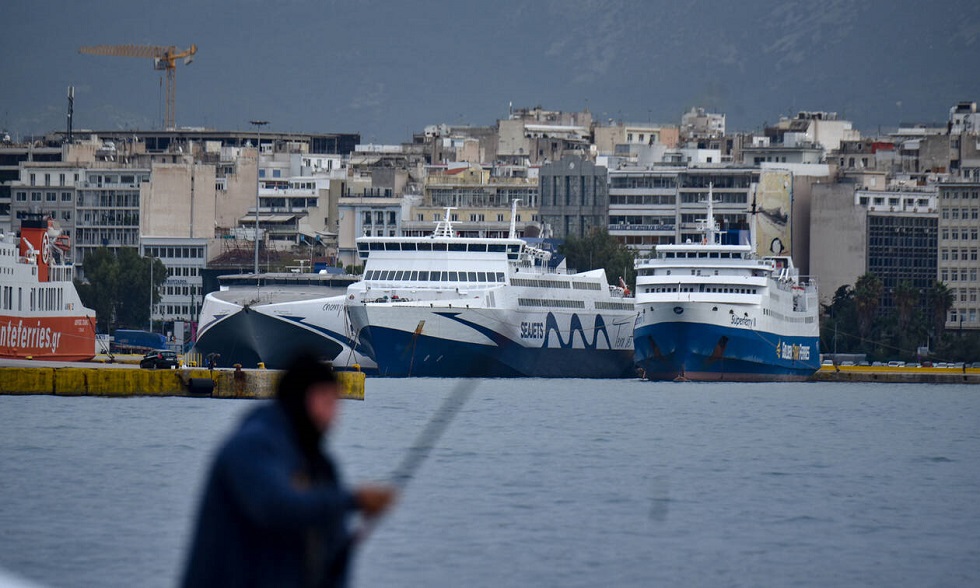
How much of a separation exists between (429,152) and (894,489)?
135 meters

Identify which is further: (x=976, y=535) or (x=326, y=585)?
(x=976, y=535)

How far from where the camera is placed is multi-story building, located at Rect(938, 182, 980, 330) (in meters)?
129

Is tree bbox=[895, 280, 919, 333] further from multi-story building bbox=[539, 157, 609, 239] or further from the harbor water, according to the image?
the harbor water

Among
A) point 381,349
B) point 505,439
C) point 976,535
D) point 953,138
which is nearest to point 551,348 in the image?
point 381,349

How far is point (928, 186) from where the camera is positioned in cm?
14112

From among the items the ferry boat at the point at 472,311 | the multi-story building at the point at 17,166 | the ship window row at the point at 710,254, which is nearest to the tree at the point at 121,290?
the multi-story building at the point at 17,166

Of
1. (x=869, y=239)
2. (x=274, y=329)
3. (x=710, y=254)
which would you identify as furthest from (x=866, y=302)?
(x=274, y=329)

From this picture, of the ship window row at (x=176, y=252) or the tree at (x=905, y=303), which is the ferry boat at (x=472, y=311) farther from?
the ship window row at (x=176, y=252)

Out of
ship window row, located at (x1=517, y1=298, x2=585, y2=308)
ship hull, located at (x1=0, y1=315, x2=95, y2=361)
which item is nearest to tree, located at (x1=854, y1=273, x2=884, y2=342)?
Result: ship window row, located at (x1=517, y1=298, x2=585, y2=308)

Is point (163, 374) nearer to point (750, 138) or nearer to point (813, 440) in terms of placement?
point (813, 440)

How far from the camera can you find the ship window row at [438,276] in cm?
8394

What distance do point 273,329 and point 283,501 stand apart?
258ft

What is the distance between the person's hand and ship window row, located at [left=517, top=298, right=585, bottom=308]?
75147 mm

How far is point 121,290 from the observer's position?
4993 inches
